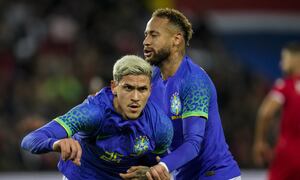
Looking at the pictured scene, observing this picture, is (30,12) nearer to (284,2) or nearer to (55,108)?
(55,108)

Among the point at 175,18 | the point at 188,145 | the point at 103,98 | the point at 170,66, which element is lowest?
the point at 188,145

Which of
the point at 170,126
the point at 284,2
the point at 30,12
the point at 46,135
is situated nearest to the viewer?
the point at 46,135

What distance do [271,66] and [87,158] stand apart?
1020 cm

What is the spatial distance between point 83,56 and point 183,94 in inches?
254

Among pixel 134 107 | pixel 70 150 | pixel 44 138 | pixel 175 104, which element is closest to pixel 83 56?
pixel 175 104

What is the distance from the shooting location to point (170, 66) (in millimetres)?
5945

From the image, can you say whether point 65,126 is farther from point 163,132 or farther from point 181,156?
point 181,156

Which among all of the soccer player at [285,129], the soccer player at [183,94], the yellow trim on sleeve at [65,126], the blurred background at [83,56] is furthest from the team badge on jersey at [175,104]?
the blurred background at [83,56]

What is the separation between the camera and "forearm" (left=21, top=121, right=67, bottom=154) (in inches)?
192

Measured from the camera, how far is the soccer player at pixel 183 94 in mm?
→ 5719

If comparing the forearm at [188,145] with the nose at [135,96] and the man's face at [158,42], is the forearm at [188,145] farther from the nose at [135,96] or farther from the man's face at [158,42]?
the man's face at [158,42]

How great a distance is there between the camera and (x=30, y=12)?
495 inches

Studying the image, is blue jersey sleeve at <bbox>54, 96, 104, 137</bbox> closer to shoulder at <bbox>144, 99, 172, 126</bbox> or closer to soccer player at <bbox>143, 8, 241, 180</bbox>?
shoulder at <bbox>144, 99, 172, 126</bbox>

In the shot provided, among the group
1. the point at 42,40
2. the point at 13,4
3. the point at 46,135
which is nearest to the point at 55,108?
the point at 42,40
